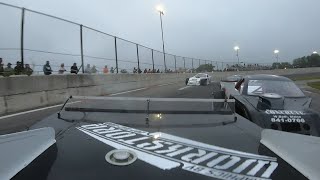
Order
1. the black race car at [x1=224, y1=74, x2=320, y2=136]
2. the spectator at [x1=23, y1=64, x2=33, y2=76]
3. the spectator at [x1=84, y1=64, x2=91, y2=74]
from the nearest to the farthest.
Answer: the black race car at [x1=224, y1=74, x2=320, y2=136], the spectator at [x1=23, y1=64, x2=33, y2=76], the spectator at [x1=84, y1=64, x2=91, y2=74]

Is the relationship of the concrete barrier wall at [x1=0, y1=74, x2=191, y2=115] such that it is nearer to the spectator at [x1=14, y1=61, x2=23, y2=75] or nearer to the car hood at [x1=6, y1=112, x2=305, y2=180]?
the spectator at [x1=14, y1=61, x2=23, y2=75]

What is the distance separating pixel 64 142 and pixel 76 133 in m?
0.22

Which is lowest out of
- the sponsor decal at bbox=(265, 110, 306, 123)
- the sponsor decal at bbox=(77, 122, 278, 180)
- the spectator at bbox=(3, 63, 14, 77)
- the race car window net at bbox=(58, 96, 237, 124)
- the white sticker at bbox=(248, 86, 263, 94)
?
the sponsor decal at bbox=(265, 110, 306, 123)

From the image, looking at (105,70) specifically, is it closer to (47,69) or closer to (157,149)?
(47,69)

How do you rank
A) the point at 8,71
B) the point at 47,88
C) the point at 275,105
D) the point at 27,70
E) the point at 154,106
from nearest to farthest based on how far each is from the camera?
the point at 154,106, the point at 275,105, the point at 8,71, the point at 27,70, the point at 47,88

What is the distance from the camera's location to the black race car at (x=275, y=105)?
7.05m

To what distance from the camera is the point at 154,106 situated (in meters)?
3.86

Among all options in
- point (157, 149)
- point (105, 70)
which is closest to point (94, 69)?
point (105, 70)

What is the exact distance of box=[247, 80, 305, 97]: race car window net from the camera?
9.08 meters

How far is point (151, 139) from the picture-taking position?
10.1 feet

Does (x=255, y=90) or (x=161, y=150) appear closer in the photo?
(x=161, y=150)

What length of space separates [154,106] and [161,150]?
1032 millimetres

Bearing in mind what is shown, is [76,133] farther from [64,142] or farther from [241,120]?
[241,120]

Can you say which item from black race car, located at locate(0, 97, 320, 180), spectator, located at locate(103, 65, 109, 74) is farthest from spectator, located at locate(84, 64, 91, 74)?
black race car, located at locate(0, 97, 320, 180)
